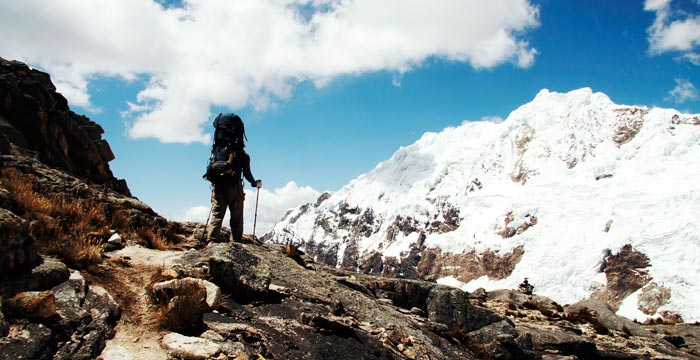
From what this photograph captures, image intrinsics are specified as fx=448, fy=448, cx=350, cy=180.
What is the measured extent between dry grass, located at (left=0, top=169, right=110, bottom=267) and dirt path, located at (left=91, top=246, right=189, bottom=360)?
45cm

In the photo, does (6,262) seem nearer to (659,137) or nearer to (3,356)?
(3,356)

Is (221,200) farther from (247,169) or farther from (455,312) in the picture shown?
(455,312)

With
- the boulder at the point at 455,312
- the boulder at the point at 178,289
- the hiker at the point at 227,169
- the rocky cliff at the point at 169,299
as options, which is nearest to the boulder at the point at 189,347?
the rocky cliff at the point at 169,299

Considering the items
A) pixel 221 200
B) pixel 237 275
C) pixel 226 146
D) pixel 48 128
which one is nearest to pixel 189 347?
pixel 237 275

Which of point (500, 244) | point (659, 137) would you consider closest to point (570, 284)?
point (500, 244)

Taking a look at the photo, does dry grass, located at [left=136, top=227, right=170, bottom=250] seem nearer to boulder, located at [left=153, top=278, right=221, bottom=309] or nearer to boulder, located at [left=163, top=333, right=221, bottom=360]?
boulder, located at [left=153, top=278, right=221, bottom=309]

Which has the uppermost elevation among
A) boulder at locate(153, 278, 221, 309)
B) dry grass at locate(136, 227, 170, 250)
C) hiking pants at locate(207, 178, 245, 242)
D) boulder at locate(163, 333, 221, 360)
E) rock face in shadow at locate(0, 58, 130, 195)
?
rock face in shadow at locate(0, 58, 130, 195)

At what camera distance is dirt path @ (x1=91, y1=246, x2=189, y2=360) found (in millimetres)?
5520

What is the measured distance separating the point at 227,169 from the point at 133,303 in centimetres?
508

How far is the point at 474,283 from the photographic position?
199 meters

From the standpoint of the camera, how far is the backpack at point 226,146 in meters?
11.5

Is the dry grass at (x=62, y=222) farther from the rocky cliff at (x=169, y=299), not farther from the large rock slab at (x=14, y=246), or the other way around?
the large rock slab at (x=14, y=246)

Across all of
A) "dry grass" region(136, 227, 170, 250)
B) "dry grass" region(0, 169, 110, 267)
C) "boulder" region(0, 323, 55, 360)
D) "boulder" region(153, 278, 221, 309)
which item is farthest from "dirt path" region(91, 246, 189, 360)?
"dry grass" region(136, 227, 170, 250)

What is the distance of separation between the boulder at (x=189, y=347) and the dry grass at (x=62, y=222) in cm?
276
